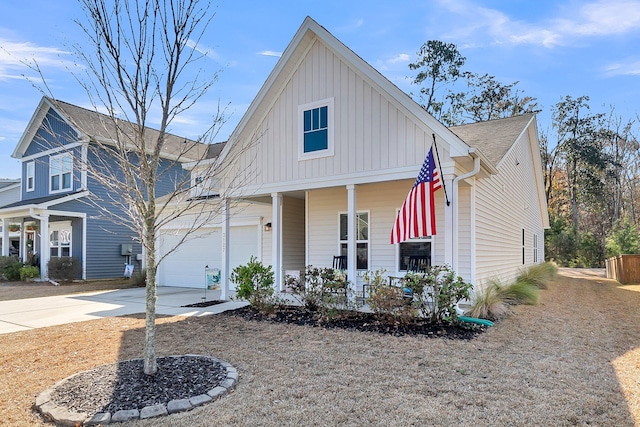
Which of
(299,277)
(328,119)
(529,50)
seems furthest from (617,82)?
(299,277)

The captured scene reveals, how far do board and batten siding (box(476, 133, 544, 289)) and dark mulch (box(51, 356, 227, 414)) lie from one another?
6572 millimetres

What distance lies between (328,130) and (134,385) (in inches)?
256

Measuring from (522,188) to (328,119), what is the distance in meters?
9.27

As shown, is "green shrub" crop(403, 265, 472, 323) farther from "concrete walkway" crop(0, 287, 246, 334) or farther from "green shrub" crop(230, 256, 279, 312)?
"concrete walkway" crop(0, 287, 246, 334)

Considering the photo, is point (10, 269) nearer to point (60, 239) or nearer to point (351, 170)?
point (60, 239)

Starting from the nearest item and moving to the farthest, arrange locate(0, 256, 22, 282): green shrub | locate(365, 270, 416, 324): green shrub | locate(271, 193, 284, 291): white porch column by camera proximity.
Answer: locate(365, 270, 416, 324): green shrub → locate(271, 193, 284, 291): white porch column → locate(0, 256, 22, 282): green shrub

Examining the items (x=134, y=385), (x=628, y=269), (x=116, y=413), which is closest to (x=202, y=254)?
(x=134, y=385)

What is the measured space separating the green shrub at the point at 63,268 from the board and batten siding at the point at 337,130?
32.1 feet

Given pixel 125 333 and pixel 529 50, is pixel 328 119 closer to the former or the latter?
pixel 125 333

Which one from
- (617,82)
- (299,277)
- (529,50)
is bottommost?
(299,277)

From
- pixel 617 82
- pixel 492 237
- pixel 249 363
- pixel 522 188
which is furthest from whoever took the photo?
pixel 617 82

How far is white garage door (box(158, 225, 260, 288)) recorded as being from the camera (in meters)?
12.9

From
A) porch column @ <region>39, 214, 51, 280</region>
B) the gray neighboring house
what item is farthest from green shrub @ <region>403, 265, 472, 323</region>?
porch column @ <region>39, 214, 51, 280</region>

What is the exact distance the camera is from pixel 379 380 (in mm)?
4473
